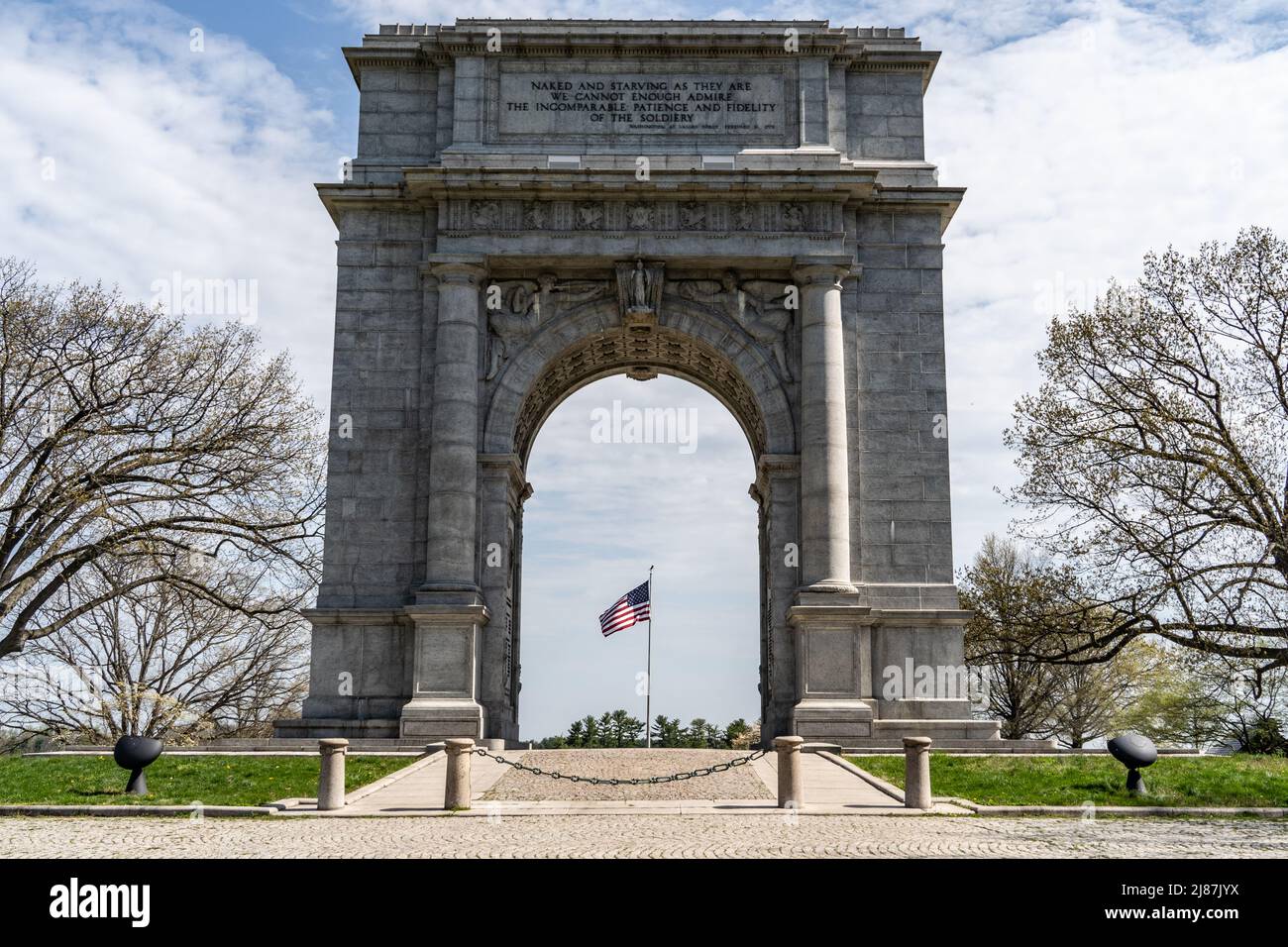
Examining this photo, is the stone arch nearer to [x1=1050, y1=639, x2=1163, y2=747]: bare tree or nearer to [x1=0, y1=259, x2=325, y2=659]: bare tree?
[x1=0, y1=259, x2=325, y2=659]: bare tree

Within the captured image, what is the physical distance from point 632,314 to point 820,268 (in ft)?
14.7

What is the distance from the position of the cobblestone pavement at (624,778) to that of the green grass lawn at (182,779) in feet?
8.85

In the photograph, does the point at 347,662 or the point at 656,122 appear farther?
the point at 656,122

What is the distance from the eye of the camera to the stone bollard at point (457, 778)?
763 inches

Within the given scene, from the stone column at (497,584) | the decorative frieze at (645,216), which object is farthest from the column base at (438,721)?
the decorative frieze at (645,216)

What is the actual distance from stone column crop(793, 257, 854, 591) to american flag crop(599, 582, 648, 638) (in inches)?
238

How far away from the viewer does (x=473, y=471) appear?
1198 inches

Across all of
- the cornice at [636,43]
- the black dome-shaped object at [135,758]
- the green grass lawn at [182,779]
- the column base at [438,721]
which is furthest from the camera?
the cornice at [636,43]

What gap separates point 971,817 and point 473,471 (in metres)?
15.3

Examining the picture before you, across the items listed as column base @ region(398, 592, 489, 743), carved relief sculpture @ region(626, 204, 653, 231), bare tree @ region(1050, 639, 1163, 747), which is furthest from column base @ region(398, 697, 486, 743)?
bare tree @ region(1050, 639, 1163, 747)

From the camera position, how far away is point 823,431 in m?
30.3

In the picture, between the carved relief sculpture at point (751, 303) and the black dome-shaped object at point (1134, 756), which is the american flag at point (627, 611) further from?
the black dome-shaped object at point (1134, 756)
